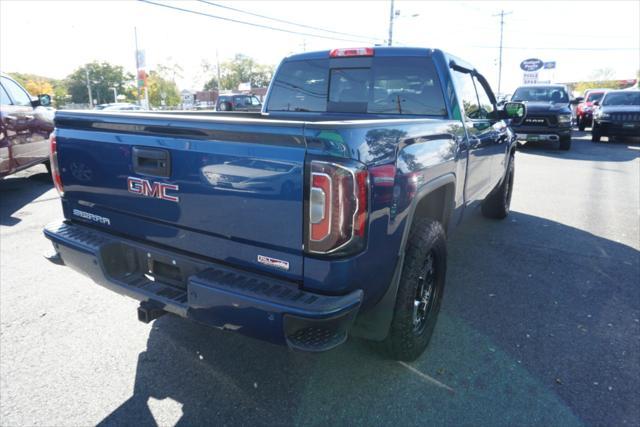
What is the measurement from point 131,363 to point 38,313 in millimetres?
1103

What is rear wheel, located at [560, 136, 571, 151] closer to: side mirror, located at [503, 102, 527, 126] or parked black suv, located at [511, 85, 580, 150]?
parked black suv, located at [511, 85, 580, 150]

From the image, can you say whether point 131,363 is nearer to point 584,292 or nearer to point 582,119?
point 584,292

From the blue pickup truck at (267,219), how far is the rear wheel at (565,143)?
12.1 meters

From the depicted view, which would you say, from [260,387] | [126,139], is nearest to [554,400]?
[260,387]

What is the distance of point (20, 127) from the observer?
Result: 21.9ft

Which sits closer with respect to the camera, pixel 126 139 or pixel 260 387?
pixel 126 139

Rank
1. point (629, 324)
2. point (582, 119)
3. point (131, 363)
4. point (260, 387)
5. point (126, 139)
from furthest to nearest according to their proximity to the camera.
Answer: point (582, 119)
point (629, 324)
point (131, 363)
point (260, 387)
point (126, 139)

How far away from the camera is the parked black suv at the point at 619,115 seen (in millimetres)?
14430

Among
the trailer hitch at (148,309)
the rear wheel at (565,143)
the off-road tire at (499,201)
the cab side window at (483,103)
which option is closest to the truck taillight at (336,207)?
the trailer hitch at (148,309)

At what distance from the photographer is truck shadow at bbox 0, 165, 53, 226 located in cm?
609

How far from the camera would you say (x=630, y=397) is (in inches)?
96.6

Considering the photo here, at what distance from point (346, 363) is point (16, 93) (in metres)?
7.40

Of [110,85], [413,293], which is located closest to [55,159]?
[413,293]

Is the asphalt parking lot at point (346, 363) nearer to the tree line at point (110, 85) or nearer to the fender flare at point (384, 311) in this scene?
the fender flare at point (384, 311)
